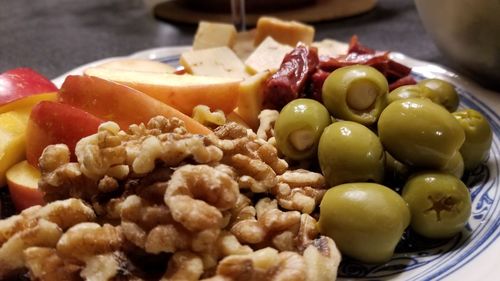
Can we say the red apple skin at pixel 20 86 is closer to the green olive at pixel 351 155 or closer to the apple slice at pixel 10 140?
the apple slice at pixel 10 140

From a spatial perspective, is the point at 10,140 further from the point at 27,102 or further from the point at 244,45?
the point at 244,45

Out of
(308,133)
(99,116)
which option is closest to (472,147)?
(308,133)

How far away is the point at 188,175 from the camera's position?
3.18ft

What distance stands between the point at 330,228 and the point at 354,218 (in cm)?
6

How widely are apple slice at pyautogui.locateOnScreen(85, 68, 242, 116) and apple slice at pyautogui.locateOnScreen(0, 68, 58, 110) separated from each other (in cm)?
16

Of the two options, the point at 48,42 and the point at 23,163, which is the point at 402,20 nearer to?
the point at 48,42

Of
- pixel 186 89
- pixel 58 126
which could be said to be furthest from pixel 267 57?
pixel 58 126

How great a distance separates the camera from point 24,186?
47.1 inches

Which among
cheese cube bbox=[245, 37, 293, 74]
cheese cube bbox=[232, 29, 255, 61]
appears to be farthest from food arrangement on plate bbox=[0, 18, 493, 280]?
cheese cube bbox=[232, 29, 255, 61]

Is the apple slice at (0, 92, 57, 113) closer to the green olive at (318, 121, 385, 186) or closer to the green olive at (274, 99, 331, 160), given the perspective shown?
the green olive at (274, 99, 331, 160)

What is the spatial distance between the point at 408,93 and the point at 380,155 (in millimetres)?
254

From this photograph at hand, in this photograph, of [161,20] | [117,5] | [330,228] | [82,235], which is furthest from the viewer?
[117,5]

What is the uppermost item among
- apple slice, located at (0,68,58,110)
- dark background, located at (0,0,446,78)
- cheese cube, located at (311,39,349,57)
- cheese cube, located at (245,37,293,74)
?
apple slice, located at (0,68,58,110)

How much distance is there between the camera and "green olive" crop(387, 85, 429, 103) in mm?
1337
